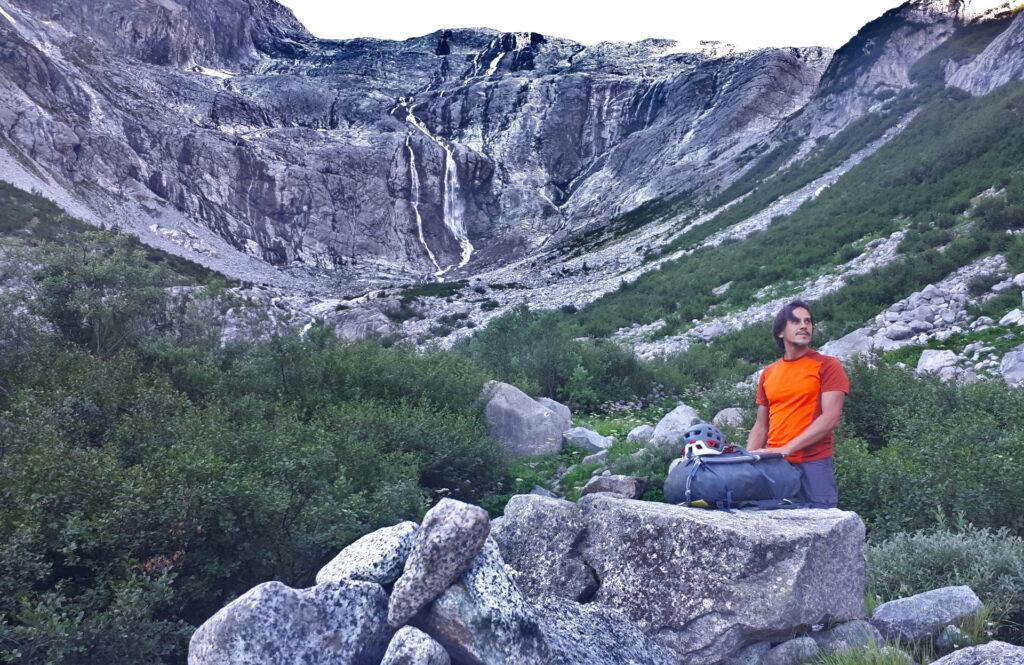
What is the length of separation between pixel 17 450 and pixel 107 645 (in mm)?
2437

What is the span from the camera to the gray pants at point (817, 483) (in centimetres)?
440

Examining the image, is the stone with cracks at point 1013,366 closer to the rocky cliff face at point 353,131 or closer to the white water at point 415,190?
the rocky cliff face at point 353,131

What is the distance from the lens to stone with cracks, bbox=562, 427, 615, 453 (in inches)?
339

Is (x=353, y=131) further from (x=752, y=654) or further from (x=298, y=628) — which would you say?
(x=752, y=654)

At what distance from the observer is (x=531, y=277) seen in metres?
51.4

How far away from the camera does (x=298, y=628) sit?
111 inches

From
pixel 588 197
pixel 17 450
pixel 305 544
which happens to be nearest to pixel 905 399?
pixel 305 544

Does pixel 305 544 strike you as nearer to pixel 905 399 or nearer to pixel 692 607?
pixel 692 607

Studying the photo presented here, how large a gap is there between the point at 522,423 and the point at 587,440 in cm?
96

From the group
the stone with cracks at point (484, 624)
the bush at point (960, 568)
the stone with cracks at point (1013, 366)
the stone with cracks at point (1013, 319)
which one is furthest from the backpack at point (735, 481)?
the stone with cracks at point (1013, 319)

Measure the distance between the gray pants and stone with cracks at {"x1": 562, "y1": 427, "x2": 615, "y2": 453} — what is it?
414 cm

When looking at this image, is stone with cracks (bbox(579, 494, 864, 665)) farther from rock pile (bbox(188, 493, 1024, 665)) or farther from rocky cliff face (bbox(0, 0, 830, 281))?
rocky cliff face (bbox(0, 0, 830, 281))

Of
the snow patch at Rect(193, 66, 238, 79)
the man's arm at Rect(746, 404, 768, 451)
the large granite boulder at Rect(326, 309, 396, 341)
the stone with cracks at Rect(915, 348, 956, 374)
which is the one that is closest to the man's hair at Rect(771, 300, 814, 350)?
the man's arm at Rect(746, 404, 768, 451)

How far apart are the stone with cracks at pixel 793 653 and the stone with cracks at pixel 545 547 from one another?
0.99m
